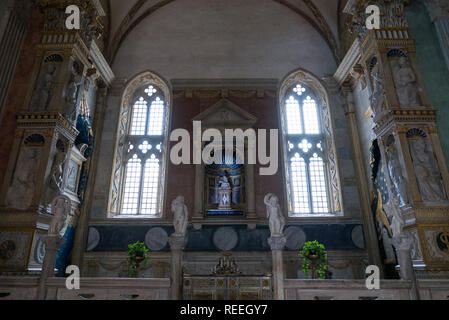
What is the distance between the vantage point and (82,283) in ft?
22.0

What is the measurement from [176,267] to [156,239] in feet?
19.2

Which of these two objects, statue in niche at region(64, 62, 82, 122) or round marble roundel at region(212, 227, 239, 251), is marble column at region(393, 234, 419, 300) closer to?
round marble roundel at region(212, 227, 239, 251)

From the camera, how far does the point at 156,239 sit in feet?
40.0

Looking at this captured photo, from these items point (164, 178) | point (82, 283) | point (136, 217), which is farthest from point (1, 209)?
point (164, 178)

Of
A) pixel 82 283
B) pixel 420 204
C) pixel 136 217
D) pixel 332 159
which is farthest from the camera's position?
pixel 332 159

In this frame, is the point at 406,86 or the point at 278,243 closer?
the point at 278,243

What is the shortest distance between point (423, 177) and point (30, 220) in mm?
10831

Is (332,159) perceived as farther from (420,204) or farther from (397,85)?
(420,204)

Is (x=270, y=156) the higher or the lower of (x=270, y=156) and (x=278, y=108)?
the lower

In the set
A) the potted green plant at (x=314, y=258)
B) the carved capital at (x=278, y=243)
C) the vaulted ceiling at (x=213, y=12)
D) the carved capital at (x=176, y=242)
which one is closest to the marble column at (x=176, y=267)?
the carved capital at (x=176, y=242)

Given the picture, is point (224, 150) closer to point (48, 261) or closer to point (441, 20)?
point (48, 261)

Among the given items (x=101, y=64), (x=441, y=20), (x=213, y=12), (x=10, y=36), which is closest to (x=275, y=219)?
(x=441, y=20)

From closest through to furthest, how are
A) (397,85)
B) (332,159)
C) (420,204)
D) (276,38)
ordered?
(420,204) < (397,85) < (332,159) < (276,38)

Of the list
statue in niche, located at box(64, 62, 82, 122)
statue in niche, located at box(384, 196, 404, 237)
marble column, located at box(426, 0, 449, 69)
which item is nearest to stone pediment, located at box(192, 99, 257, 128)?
statue in niche, located at box(64, 62, 82, 122)
